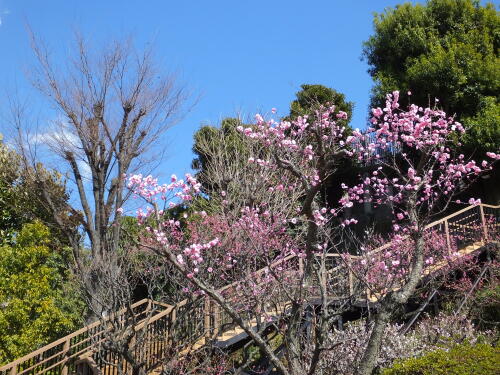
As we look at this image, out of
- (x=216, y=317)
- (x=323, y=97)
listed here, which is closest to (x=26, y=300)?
(x=216, y=317)

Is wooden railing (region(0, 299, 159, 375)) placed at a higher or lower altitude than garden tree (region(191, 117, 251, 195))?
lower

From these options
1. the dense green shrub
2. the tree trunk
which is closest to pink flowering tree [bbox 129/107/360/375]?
the tree trunk

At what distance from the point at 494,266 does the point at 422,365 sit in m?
6.23

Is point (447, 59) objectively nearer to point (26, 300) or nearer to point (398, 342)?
point (398, 342)

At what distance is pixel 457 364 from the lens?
5.45m

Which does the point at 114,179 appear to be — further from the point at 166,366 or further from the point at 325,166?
the point at 325,166

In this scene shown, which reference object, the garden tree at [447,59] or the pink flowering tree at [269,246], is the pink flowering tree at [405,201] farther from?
the garden tree at [447,59]

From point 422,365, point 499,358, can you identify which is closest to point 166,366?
point 422,365

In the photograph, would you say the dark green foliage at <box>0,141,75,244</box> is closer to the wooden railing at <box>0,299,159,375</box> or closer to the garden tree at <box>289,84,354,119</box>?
the wooden railing at <box>0,299,159,375</box>

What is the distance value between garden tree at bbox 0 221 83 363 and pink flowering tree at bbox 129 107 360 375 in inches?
143

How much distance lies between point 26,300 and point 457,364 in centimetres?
938

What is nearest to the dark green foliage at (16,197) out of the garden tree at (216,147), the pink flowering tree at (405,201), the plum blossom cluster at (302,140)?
the garden tree at (216,147)

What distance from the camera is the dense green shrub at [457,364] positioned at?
528cm

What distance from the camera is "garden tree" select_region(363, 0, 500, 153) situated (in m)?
14.7
